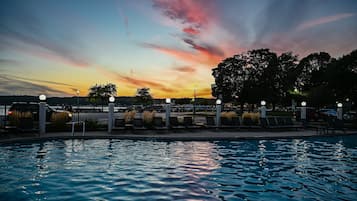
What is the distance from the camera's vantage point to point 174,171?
25.4 ft

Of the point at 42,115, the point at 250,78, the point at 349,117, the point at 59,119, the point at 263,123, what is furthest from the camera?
the point at 250,78

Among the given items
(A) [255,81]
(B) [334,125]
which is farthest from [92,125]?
(A) [255,81]

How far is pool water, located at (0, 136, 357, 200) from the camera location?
19.3 ft

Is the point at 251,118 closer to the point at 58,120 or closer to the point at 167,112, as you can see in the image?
the point at 167,112

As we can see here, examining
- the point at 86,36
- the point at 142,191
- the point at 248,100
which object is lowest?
the point at 142,191

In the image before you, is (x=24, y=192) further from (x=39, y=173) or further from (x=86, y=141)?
(x=86, y=141)

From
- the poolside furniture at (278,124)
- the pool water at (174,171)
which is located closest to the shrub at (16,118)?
the pool water at (174,171)

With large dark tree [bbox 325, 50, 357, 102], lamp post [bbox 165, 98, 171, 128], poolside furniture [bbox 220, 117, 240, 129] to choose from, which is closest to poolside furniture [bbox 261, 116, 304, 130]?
poolside furniture [bbox 220, 117, 240, 129]

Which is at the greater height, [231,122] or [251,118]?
[251,118]

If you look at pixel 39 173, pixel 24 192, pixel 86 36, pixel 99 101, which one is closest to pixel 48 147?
pixel 39 173

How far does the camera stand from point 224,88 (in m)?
45.1

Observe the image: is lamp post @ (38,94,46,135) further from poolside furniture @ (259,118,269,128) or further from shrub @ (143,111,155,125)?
poolside furniture @ (259,118,269,128)

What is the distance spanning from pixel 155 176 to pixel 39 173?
9.76 feet

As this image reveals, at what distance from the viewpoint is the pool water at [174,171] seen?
5875 mm
